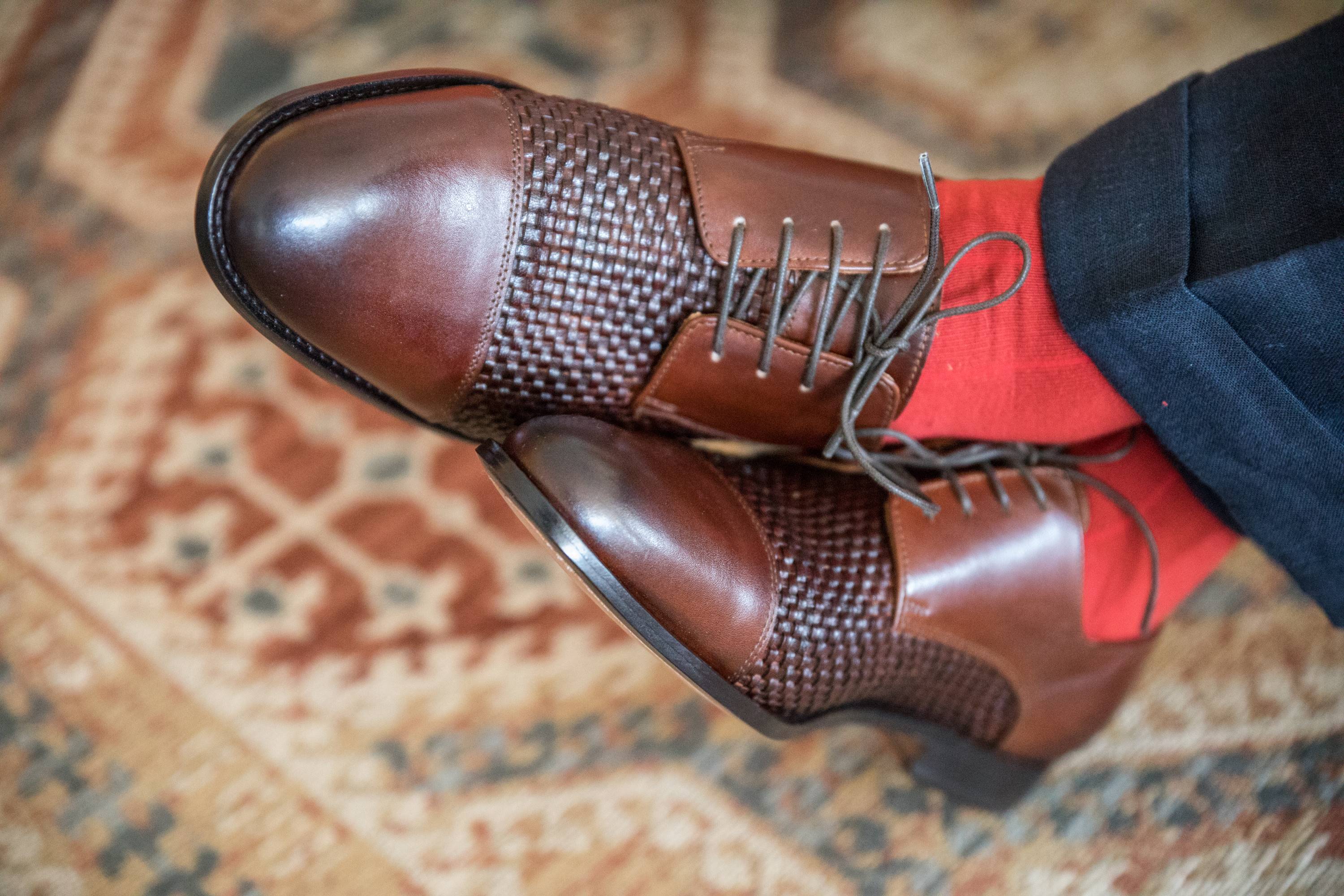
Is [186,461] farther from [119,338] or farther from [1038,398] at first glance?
[1038,398]

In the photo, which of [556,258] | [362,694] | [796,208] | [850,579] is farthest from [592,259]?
[362,694]

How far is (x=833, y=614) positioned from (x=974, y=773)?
228 millimetres

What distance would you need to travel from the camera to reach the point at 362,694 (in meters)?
0.82

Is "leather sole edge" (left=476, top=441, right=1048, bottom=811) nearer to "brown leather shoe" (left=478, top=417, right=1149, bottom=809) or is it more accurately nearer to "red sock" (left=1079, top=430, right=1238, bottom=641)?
"brown leather shoe" (left=478, top=417, right=1149, bottom=809)

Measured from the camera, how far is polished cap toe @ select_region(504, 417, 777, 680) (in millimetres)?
568

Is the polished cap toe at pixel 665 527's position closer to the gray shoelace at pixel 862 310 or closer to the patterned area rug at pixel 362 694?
the gray shoelace at pixel 862 310

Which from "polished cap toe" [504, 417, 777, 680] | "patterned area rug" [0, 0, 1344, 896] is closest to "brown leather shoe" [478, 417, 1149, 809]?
"polished cap toe" [504, 417, 777, 680]

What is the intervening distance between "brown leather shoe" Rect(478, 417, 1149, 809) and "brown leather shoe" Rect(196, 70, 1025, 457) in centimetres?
6

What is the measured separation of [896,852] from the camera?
79 centimetres

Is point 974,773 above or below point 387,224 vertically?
below

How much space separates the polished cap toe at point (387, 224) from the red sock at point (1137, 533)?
47 centimetres

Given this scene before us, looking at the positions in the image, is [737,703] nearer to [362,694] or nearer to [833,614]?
[833,614]

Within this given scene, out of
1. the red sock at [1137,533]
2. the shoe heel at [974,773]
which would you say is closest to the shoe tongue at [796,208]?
the red sock at [1137,533]

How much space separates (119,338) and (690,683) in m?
0.70
